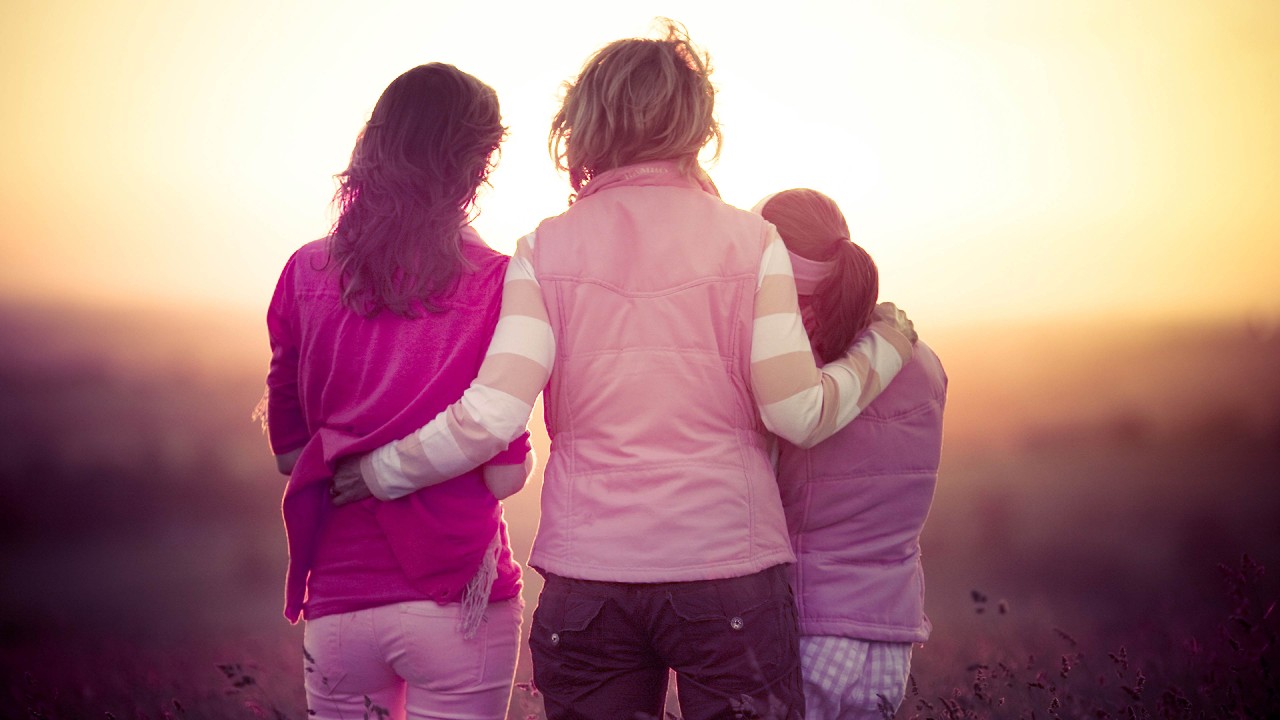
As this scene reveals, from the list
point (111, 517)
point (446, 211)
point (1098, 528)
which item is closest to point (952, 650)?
point (446, 211)

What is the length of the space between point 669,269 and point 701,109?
0.42m

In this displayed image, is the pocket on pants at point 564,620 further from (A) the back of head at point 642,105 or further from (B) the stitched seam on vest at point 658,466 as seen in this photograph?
(A) the back of head at point 642,105

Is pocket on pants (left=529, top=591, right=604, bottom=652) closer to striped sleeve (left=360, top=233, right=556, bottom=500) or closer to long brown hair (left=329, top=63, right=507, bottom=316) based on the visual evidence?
striped sleeve (left=360, top=233, right=556, bottom=500)

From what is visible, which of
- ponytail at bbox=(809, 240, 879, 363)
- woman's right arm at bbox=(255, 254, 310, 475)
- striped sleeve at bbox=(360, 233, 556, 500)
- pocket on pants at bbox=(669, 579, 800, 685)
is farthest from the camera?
woman's right arm at bbox=(255, 254, 310, 475)

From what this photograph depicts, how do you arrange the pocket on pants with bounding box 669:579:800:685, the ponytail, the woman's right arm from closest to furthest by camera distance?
the pocket on pants with bounding box 669:579:800:685 → the ponytail → the woman's right arm

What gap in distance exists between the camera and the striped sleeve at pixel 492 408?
222 cm

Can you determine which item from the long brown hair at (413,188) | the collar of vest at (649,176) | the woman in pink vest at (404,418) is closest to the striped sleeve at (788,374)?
the collar of vest at (649,176)

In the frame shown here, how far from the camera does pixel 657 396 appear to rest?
2174 millimetres

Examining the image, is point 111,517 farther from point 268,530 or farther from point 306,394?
point 306,394

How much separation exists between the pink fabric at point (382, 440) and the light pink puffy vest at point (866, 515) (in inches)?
28.1

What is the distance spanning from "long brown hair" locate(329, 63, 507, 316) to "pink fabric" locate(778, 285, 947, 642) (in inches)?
33.1

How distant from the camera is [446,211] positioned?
245cm

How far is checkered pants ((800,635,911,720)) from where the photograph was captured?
2.35m

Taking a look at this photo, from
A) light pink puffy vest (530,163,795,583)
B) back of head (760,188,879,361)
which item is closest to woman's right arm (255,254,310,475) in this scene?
light pink puffy vest (530,163,795,583)
